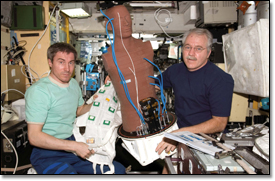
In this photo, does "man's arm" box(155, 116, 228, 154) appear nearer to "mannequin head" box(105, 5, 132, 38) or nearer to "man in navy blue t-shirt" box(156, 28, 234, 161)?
"man in navy blue t-shirt" box(156, 28, 234, 161)

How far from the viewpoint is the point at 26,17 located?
9.53ft

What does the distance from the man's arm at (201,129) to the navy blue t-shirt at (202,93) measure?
70 millimetres

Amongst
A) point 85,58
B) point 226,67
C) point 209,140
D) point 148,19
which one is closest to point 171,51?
point 148,19

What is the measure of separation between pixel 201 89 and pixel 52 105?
1459 millimetres

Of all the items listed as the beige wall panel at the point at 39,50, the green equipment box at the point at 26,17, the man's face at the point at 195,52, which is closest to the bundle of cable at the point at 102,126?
the man's face at the point at 195,52

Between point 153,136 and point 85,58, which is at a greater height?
point 85,58

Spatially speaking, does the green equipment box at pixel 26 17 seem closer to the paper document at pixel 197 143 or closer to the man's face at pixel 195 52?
the man's face at pixel 195 52

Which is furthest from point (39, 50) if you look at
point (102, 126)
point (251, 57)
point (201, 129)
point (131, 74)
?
point (251, 57)

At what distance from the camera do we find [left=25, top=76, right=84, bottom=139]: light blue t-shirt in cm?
161

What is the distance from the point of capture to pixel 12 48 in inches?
110

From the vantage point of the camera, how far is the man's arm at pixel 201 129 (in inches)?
61.5

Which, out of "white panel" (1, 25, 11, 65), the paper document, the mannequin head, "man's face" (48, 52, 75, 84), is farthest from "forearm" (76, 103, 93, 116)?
"white panel" (1, 25, 11, 65)

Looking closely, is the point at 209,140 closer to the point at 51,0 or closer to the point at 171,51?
the point at 171,51

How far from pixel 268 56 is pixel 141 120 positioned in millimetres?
1412
